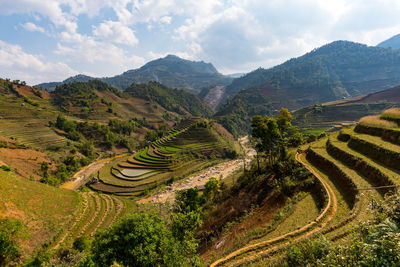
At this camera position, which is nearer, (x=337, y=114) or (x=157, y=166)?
(x=157, y=166)

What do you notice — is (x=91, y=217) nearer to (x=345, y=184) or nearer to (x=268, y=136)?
(x=268, y=136)

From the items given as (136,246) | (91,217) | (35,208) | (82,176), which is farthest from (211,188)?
(82,176)

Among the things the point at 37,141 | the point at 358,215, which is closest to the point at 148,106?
the point at 37,141

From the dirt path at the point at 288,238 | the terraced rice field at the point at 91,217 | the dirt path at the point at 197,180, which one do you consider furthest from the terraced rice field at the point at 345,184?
the dirt path at the point at 197,180

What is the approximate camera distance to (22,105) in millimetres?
105062

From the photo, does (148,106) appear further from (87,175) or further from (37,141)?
(87,175)

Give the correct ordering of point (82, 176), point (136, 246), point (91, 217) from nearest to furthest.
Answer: point (136, 246) < point (91, 217) < point (82, 176)

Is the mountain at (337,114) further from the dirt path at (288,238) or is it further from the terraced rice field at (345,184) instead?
the dirt path at (288,238)

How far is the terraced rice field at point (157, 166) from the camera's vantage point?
57531mm

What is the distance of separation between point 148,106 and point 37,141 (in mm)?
120203

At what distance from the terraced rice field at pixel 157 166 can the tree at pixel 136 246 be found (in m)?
42.6

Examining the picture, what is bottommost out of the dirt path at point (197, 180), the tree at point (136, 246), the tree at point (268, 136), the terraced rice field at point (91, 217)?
the dirt path at point (197, 180)

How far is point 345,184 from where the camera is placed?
17547 millimetres

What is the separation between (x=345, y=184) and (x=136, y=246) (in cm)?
1968
